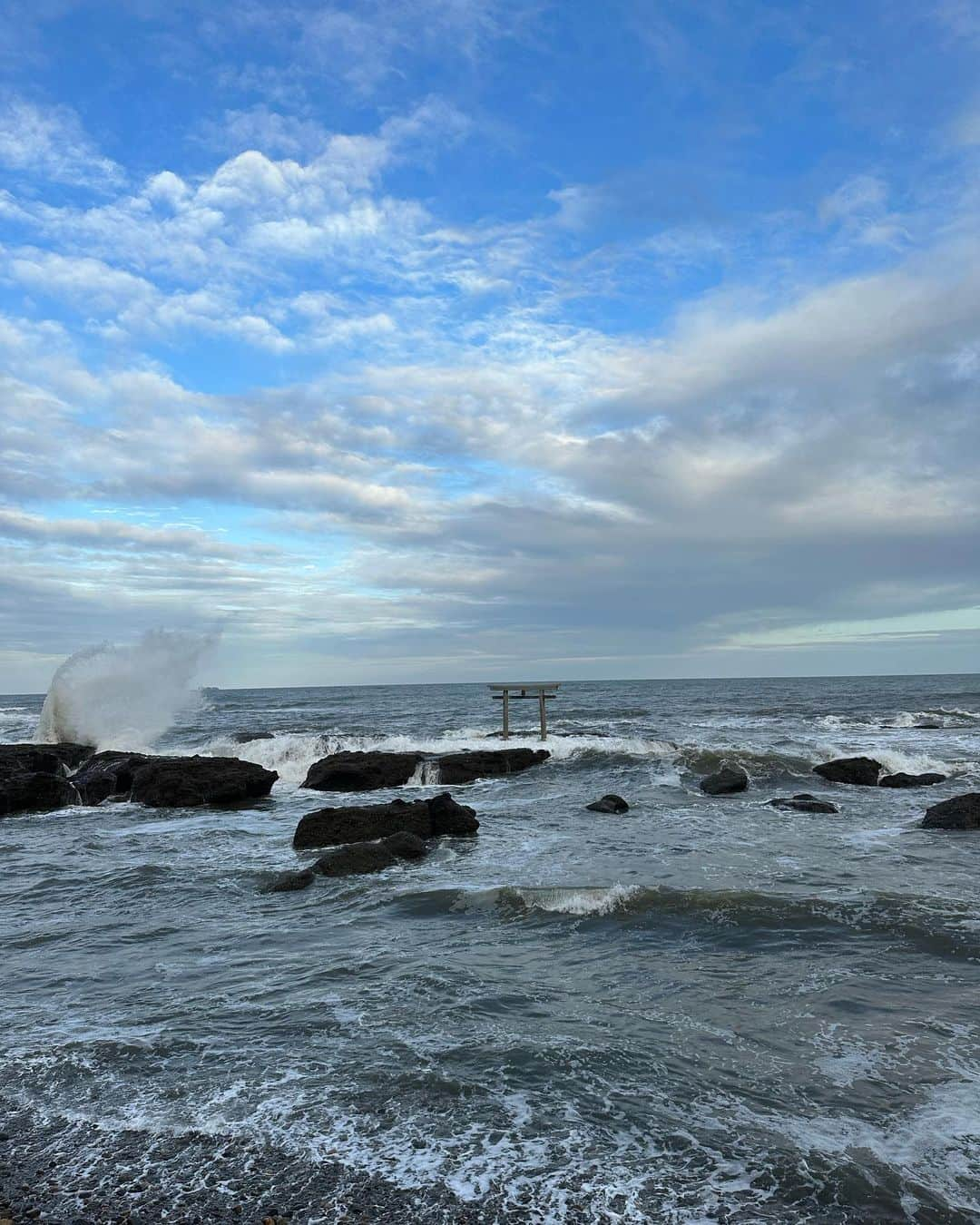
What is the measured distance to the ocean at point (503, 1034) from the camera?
4.76 meters

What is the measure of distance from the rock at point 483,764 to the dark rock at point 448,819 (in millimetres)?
9246

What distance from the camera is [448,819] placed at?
16359 millimetres

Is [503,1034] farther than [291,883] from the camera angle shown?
No

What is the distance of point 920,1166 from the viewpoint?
490cm

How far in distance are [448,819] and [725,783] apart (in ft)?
33.2

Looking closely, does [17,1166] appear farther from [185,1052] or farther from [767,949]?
[767,949]

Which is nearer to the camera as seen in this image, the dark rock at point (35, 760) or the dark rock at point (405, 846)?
the dark rock at point (405, 846)

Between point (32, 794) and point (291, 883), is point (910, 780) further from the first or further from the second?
point (32, 794)

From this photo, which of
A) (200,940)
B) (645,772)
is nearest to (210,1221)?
(200,940)

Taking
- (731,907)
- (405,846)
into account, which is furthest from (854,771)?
(405,846)

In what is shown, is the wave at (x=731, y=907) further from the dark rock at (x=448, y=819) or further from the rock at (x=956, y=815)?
the rock at (x=956, y=815)

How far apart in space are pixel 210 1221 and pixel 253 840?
12.7 meters

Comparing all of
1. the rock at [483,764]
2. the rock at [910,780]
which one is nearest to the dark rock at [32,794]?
the rock at [483,764]

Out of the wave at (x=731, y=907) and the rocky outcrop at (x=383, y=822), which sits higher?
the rocky outcrop at (x=383, y=822)
